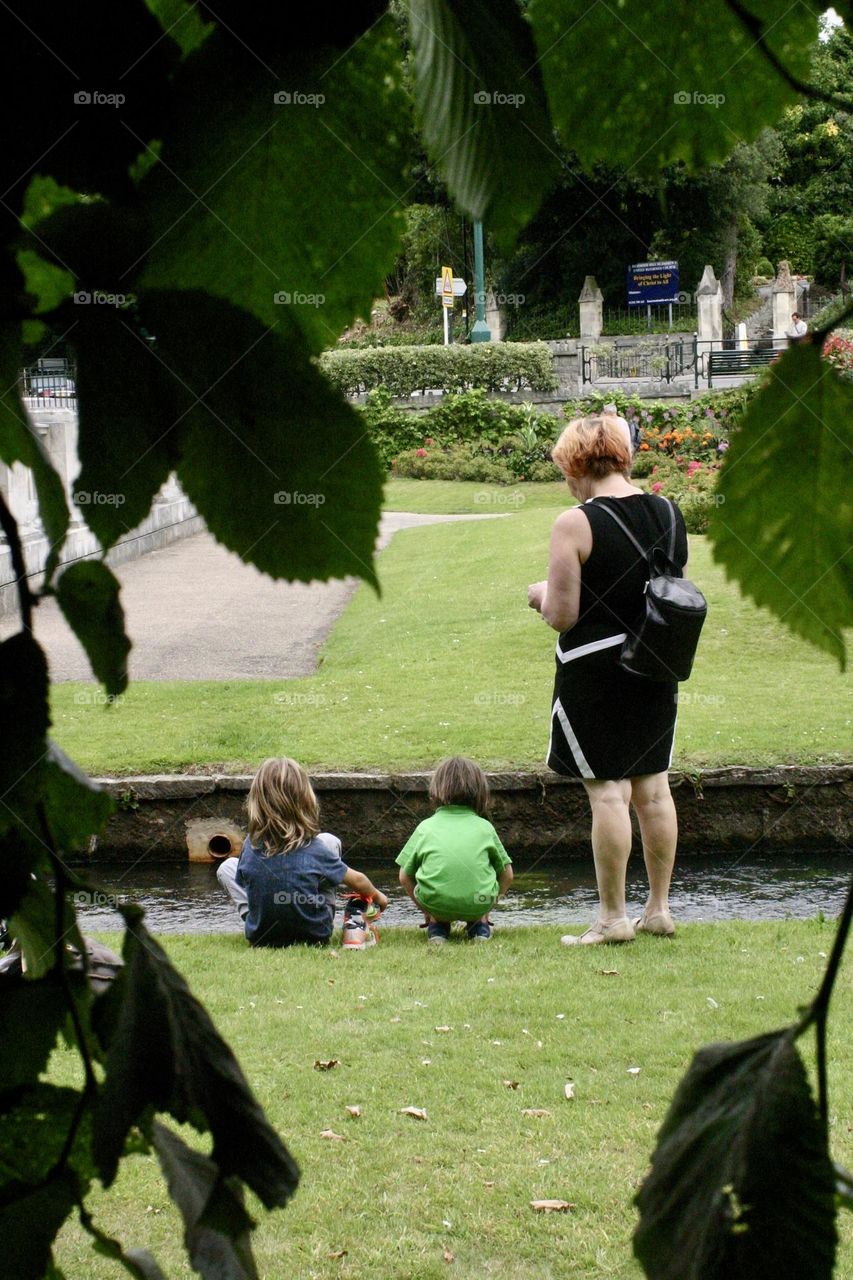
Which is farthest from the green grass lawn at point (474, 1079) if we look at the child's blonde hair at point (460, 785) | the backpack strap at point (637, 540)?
the backpack strap at point (637, 540)

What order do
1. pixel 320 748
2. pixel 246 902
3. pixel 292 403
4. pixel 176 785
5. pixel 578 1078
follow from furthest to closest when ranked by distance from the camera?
pixel 320 748 < pixel 176 785 < pixel 246 902 < pixel 578 1078 < pixel 292 403

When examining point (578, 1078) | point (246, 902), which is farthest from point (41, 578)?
point (246, 902)

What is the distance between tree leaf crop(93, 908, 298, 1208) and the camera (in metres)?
0.45

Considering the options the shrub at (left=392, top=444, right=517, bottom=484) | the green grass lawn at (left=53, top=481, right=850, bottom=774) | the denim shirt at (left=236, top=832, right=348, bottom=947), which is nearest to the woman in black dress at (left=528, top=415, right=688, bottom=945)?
the denim shirt at (left=236, top=832, right=348, bottom=947)

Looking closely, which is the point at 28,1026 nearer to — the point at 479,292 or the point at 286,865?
the point at 479,292

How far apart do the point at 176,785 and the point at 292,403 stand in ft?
21.9

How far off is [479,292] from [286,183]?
213 millimetres

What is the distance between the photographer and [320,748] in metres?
7.41

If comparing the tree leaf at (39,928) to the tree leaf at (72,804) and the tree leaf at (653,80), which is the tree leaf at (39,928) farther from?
the tree leaf at (653,80)

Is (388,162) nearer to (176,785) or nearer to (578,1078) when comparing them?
(578,1078)

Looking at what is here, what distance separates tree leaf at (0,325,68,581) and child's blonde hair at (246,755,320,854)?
5035 millimetres

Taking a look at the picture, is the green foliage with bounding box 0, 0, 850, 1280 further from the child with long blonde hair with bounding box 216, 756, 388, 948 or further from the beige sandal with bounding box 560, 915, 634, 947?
the child with long blonde hair with bounding box 216, 756, 388, 948

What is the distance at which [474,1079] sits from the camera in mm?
4156

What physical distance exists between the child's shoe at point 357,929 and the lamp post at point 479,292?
16.6ft
